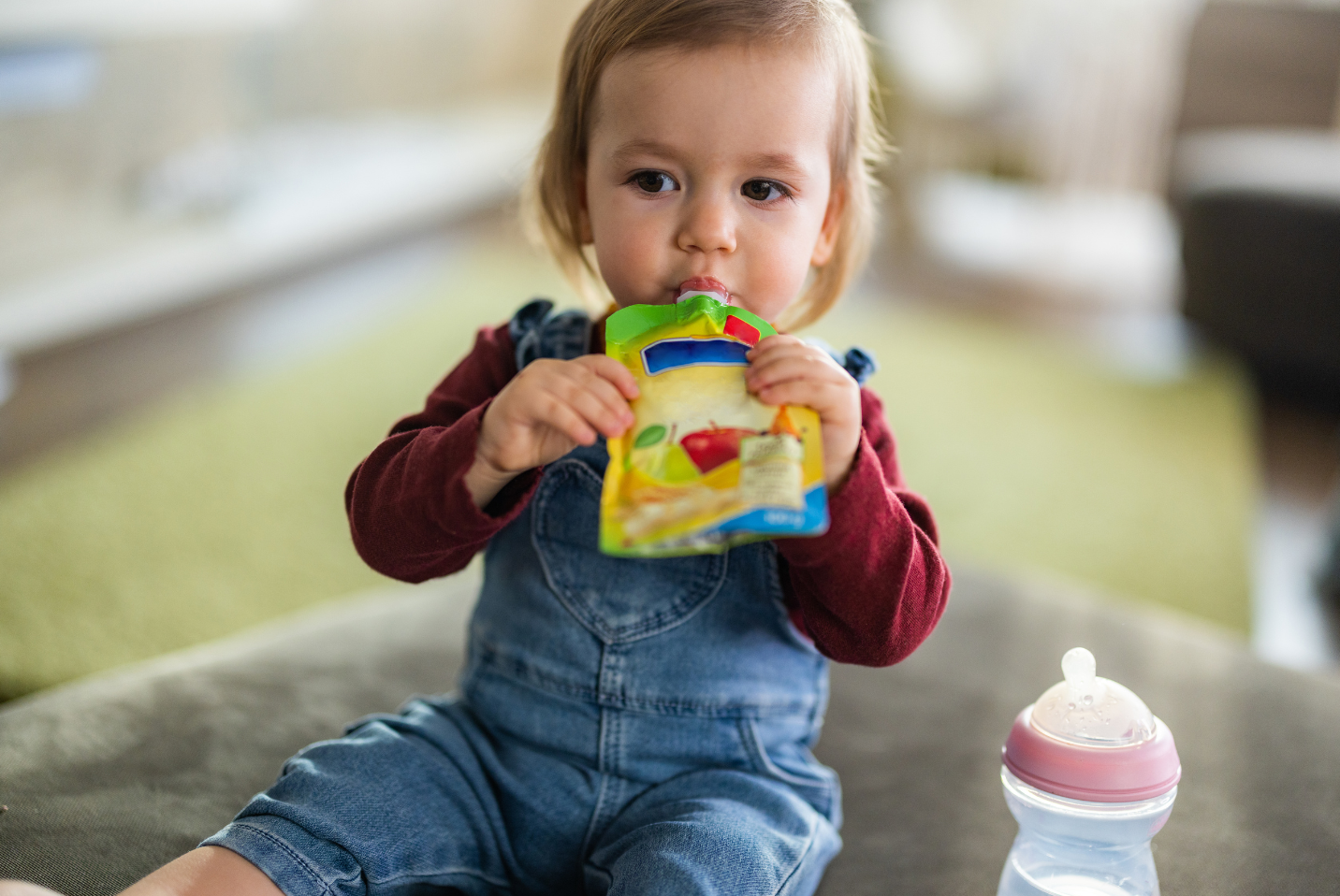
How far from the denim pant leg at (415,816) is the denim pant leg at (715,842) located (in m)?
0.05

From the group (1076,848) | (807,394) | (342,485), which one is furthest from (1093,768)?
(342,485)

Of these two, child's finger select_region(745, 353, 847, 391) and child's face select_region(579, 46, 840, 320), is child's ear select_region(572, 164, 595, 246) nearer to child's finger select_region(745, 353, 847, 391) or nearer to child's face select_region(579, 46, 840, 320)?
child's face select_region(579, 46, 840, 320)

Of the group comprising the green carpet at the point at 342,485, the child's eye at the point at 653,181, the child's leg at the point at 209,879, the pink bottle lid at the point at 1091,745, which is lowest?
the green carpet at the point at 342,485

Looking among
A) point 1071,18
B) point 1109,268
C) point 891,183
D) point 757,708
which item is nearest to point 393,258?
point 891,183

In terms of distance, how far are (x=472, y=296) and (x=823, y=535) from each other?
2291 mm

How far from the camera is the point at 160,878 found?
0.70 metres

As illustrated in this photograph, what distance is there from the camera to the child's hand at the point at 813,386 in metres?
0.67

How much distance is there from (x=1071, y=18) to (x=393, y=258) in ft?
7.75

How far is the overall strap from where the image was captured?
877mm

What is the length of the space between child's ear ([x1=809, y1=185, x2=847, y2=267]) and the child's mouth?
149 mm

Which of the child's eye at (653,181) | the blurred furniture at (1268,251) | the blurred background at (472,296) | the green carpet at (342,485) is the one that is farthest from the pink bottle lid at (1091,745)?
the blurred furniture at (1268,251)

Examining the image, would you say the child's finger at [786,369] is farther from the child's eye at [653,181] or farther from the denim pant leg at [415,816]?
the denim pant leg at [415,816]

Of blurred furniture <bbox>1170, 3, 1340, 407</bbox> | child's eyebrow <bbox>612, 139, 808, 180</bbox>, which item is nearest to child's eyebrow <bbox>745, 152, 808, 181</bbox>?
child's eyebrow <bbox>612, 139, 808, 180</bbox>

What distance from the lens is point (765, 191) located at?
2.56 ft
